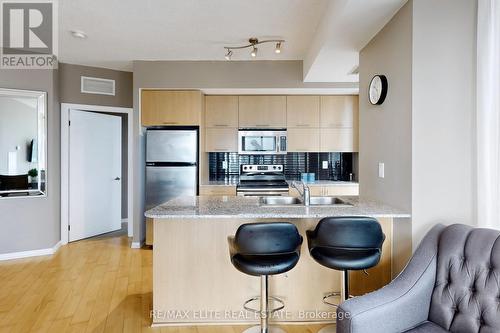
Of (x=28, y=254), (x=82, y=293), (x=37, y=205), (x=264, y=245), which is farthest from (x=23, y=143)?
(x=264, y=245)

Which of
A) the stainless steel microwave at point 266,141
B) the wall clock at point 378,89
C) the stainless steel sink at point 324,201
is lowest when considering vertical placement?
the stainless steel sink at point 324,201

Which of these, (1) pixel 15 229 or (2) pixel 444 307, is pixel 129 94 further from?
(2) pixel 444 307

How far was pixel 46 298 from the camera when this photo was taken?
2.70 m

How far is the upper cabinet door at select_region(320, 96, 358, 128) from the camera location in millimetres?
4488

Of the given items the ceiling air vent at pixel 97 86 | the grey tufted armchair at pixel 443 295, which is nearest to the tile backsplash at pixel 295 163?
the ceiling air vent at pixel 97 86

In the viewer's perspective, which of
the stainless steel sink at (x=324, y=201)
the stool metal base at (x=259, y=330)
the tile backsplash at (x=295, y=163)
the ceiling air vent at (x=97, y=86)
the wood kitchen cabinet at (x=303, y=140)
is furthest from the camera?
the tile backsplash at (x=295, y=163)

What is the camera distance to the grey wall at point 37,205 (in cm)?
368

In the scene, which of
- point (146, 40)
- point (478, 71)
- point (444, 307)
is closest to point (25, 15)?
point (146, 40)

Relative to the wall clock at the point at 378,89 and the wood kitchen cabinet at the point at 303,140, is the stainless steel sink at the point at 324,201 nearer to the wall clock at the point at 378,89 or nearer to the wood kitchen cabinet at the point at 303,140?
the wall clock at the point at 378,89

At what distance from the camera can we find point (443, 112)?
197 cm

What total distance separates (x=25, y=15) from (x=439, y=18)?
3510 millimetres

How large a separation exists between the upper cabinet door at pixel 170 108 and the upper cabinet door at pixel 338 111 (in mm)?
1843

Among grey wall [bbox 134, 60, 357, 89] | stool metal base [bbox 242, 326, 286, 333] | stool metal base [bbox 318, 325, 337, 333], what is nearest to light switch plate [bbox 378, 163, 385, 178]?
stool metal base [bbox 318, 325, 337, 333]

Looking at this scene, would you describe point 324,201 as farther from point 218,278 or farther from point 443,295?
point 443,295
